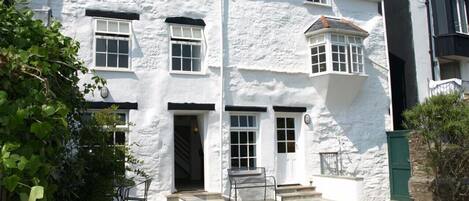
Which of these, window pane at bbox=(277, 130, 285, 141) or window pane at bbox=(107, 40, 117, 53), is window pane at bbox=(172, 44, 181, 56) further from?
window pane at bbox=(277, 130, 285, 141)

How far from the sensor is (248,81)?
12.9 meters

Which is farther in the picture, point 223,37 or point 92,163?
point 223,37

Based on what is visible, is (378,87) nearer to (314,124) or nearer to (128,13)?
(314,124)

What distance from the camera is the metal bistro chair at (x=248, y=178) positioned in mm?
11812

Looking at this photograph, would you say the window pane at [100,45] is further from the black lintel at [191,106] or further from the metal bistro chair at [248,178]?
the metal bistro chair at [248,178]

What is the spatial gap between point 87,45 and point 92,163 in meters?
5.32

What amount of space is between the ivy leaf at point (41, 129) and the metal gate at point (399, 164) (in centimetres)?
1286

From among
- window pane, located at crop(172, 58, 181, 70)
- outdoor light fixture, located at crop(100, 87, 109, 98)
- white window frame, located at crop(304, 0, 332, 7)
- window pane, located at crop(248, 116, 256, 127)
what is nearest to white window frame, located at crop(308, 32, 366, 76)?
white window frame, located at crop(304, 0, 332, 7)

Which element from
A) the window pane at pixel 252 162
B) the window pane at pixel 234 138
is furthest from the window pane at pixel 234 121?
the window pane at pixel 252 162

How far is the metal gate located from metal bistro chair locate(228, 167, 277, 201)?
4.70 meters

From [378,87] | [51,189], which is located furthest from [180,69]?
[51,189]

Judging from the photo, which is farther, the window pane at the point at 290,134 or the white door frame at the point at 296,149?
the window pane at the point at 290,134

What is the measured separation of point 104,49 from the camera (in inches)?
450

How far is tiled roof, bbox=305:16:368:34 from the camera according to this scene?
44.2 feet
